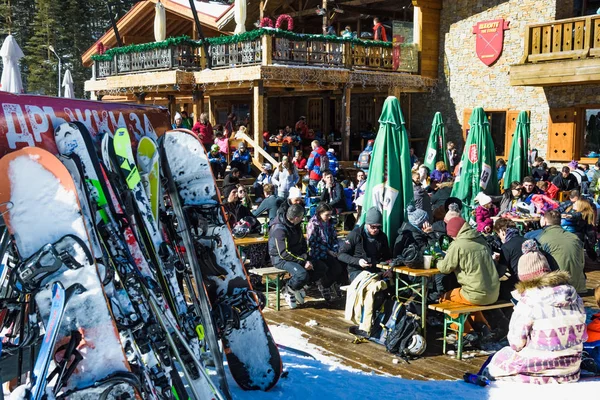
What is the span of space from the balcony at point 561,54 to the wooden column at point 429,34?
166 inches

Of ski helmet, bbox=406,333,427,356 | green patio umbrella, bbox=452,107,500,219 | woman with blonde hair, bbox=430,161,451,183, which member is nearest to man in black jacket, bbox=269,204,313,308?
ski helmet, bbox=406,333,427,356

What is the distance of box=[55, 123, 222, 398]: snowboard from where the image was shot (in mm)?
3365

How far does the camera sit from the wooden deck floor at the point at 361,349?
18.0ft

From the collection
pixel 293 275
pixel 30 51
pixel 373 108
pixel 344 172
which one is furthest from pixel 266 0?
pixel 30 51

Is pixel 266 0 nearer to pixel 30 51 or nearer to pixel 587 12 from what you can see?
pixel 587 12

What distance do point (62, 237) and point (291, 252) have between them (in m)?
4.55

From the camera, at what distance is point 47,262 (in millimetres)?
3008

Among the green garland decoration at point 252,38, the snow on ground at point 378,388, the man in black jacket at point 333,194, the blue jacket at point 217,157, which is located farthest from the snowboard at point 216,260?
the green garland decoration at point 252,38

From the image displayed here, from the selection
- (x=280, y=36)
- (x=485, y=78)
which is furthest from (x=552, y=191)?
(x=280, y=36)

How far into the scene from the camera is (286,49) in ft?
50.9

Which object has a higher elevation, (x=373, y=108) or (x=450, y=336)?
(x=373, y=108)

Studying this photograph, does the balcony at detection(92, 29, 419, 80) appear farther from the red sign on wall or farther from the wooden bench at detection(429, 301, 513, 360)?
the wooden bench at detection(429, 301, 513, 360)

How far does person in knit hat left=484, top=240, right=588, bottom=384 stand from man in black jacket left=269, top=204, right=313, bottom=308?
9.35 ft

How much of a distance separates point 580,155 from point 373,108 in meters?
7.32
